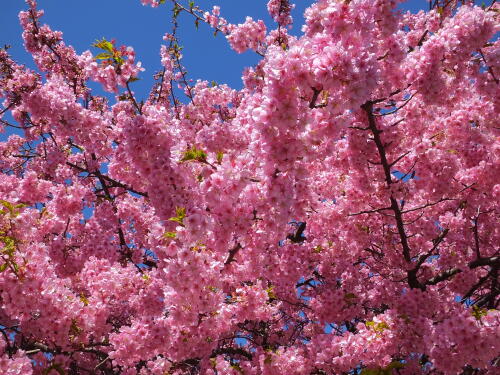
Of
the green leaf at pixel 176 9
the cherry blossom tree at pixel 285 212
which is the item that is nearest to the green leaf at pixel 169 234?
the cherry blossom tree at pixel 285 212

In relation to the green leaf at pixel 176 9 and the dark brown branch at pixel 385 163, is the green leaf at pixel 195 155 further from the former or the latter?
the green leaf at pixel 176 9

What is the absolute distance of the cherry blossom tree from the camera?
172 inches

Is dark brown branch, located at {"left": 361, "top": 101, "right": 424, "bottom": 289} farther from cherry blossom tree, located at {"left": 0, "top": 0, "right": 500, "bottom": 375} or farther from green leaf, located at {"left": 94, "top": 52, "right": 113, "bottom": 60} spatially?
green leaf, located at {"left": 94, "top": 52, "right": 113, "bottom": 60}

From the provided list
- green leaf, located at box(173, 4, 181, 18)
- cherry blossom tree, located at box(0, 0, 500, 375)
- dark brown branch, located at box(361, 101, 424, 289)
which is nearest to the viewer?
cherry blossom tree, located at box(0, 0, 500, 375)

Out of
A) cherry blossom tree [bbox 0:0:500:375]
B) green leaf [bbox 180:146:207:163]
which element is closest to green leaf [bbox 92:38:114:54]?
cherry blossom tree [bbox 0:0:500:375]

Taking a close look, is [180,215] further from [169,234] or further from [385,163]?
[385,163]

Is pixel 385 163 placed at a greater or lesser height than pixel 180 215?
greater

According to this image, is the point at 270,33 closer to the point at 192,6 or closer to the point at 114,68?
the point at 192,6

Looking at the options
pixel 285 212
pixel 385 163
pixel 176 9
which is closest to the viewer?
pixel 285 212

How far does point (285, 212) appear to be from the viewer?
4434 mm

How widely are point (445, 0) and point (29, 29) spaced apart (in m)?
10.4

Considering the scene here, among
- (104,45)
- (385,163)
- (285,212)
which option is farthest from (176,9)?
(285,212)

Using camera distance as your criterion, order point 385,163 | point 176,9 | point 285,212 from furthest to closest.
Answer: point 176,9, point 385,163, point 285,212

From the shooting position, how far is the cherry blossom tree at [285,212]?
4359mm
